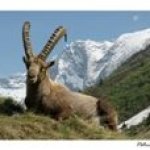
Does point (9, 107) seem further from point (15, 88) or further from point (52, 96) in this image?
point (15, 88)

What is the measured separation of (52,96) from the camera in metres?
14.0

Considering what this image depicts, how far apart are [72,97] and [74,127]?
213 cm

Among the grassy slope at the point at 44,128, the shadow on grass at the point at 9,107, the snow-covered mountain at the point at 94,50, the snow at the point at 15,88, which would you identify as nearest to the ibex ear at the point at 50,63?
the snow at the point at 15,88

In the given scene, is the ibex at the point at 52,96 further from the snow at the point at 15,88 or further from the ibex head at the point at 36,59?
the snow at the point at 15,88

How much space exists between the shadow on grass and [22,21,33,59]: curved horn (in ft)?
3.52

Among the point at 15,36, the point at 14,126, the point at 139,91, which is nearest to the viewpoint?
the point at 14,126

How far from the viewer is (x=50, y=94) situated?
14.1 metres

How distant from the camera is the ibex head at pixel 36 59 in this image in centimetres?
1351

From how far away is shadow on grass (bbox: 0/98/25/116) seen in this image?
43.1ft

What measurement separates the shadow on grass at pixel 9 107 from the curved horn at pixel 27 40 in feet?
3.52

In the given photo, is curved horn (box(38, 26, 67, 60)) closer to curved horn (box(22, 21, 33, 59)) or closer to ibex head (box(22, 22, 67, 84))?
ibex head (box(22, 22, 67, 84))

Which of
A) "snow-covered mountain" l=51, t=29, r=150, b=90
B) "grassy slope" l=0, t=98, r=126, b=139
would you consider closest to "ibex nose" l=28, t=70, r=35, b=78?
"grassy slope" l=0, t=98, r=126, b=139
